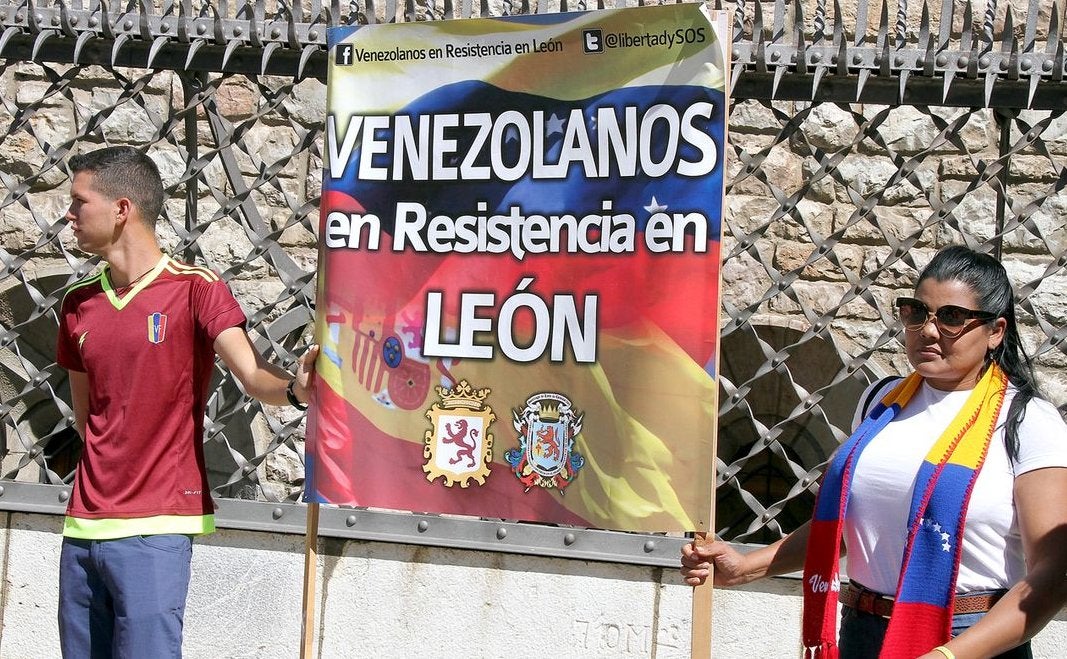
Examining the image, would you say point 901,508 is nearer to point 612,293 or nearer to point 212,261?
point 612,293

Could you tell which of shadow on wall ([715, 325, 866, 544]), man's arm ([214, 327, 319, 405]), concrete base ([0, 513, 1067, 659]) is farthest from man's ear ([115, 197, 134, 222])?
shadow on wall ([715, 325, 866, 544])

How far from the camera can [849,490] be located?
8.09ft

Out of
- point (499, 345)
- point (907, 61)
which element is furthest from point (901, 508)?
point (907, 61)

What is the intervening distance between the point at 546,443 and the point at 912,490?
32.5 inches

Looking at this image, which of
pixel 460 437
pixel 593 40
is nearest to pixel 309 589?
pixel 460 437

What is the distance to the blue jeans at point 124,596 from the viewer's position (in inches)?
115

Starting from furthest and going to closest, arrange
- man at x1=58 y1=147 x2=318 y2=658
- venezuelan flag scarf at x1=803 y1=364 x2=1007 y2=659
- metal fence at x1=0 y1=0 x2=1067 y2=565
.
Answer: metal fence at x1=0 y1=0 x2=1067 y2=565 < man at x1=58 y1=147 x2=318 y2=658 < venezuelan flag scarf at x1=803 y1=364 x2=1007 y2=659

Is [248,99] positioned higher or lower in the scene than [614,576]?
higher

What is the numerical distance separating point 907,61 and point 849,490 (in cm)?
159

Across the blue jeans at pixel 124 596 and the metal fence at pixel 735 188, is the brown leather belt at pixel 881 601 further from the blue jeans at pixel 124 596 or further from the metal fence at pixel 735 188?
Result: the blue jeans at pixel 124 596

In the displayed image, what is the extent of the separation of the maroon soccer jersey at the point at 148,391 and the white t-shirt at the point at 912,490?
148cm

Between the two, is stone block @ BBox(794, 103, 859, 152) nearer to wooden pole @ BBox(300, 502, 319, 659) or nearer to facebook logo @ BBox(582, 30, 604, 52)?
facebook logo @ BBox(582, 30, 604, 52)

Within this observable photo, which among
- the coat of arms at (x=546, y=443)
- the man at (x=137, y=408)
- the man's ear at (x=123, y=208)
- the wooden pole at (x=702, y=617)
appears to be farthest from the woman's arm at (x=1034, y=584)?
the man's ear at (x=123, y=208)

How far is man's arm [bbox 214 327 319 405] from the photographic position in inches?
118
